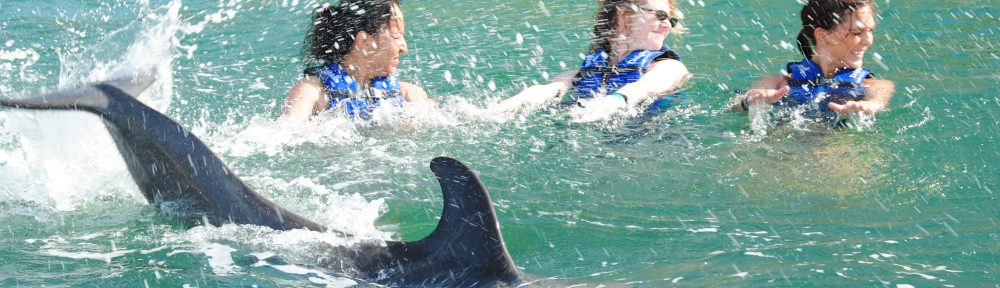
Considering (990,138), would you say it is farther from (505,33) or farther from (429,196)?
(505,33)

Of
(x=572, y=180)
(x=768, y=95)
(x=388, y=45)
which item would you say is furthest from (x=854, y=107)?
(x=388, y=45)

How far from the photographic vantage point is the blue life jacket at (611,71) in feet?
24.7

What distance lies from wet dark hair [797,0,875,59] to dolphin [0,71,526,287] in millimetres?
3517

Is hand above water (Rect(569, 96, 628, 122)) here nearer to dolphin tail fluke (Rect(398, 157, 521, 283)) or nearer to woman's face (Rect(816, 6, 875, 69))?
woman's face (Rect(816, 6, 875, 69))

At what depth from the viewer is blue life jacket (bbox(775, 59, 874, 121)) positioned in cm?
686

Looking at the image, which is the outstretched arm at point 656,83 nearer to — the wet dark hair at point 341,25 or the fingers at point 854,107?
the fingers at point 854,107

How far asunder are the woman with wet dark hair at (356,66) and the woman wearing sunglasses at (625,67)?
77cm

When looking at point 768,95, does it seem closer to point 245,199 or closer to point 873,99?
point 873,99

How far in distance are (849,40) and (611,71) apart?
157cm

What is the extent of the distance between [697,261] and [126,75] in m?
2.74

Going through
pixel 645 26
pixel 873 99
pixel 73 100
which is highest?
pixel 73 100

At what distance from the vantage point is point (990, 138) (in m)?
6.41

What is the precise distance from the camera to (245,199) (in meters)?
4.69

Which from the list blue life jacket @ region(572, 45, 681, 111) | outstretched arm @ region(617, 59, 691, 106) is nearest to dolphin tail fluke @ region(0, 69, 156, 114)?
outstretched arm @ region(617, 59, 691, 106)
